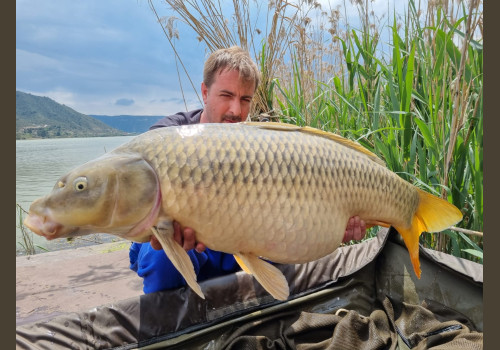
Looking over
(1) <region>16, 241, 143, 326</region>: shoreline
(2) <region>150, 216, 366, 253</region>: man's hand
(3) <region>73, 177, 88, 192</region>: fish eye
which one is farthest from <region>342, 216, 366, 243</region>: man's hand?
(1) <region>16, 241, 143, 326</region>: shoreline

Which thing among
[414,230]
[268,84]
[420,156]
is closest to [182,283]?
[414,230]

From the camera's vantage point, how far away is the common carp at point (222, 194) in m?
0.86

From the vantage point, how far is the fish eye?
0.85 m

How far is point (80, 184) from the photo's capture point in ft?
2.79

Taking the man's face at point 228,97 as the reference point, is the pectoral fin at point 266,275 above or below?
below

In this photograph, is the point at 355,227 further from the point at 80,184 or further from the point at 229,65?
the point at 229,65

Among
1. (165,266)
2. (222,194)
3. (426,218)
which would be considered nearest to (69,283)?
(165,266)

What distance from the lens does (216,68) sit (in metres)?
1.72

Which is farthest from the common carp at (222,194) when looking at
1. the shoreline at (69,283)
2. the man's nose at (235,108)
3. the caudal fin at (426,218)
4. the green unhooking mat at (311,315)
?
the shoreline at (69,283)

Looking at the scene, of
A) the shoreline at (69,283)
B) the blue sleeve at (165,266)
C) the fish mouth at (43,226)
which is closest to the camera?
the fish mouth at (43,226)

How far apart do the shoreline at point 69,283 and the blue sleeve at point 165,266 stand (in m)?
0.40

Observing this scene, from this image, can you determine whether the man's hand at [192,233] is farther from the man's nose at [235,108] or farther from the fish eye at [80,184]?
the man's nose at [235,108]

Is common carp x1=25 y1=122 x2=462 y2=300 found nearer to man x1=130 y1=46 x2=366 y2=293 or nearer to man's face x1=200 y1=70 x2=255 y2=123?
man x1=130 y1=46 x2=366 y2=293

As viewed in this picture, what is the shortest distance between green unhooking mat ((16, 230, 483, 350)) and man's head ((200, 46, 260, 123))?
696mm
